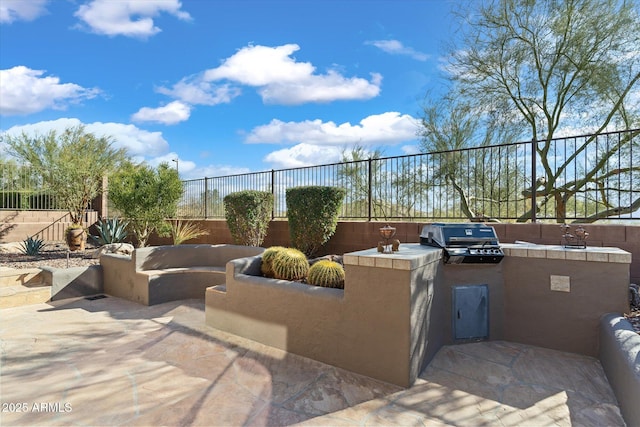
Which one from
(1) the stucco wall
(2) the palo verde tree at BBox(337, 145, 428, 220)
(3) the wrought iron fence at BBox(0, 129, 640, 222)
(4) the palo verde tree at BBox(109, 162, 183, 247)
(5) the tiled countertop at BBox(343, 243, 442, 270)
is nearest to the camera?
(5) the tiled countertop at BBox(343, 243, 442, 270)

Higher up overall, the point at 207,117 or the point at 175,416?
the point at 207,117

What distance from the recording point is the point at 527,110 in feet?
28.8

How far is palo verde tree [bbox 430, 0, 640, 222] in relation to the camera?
23.5 ft

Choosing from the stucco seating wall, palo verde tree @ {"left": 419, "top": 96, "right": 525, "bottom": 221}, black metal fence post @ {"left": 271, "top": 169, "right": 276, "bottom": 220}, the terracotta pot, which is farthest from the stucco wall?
the terracotta pot

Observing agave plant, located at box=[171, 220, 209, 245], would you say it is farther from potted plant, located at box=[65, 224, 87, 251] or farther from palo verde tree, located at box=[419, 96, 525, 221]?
palo verde tree, located at box=[419, 96, 525, 221]

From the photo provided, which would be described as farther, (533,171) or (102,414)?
(533,171)

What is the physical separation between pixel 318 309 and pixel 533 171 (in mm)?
3936

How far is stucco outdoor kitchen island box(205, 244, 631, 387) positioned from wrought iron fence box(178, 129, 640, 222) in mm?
1799

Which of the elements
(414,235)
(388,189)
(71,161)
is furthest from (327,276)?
(71,161)

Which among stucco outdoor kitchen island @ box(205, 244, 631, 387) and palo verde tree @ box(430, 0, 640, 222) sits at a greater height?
palo verde tree @ box(430, 0, 640, 222)

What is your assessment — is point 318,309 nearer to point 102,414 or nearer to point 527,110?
point 102,414

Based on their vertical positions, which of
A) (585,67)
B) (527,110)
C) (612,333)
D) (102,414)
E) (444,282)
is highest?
(585,67)

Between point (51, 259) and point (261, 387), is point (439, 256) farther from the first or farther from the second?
point (51, 259)

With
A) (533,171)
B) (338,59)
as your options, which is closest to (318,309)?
(533,171)
